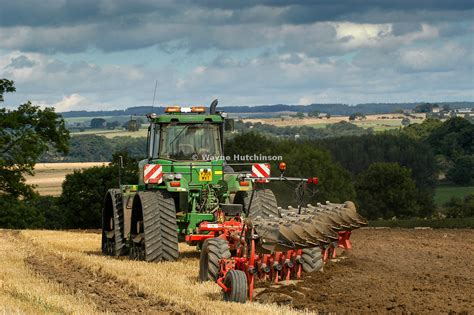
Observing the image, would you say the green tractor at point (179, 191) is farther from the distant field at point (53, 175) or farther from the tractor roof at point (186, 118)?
the distant field at point (53, 175)

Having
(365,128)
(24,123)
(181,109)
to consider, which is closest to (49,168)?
(24,123)

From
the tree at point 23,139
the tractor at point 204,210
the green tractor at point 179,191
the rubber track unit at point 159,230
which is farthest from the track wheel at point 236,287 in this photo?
the tree at point 23,139

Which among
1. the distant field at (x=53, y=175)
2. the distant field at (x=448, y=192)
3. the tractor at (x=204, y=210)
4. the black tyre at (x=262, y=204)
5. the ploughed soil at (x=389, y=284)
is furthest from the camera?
the distant field at (x=448, y=192)

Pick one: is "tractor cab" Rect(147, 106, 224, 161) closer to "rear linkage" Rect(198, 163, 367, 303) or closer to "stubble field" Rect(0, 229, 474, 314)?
"stubble field" Rect(0, 229, 474, 314)

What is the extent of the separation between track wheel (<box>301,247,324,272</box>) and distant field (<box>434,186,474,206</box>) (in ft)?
286

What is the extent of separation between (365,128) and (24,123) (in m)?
144

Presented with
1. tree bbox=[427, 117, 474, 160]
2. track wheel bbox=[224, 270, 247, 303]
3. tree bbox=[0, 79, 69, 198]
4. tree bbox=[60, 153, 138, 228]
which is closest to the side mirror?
track wheel bbox=[224, 270, 247, 303]

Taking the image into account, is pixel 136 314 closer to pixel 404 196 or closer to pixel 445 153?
pixel 404 196

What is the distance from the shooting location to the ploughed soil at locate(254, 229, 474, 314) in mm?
12156

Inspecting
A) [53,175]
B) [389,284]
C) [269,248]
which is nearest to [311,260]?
[389,284]

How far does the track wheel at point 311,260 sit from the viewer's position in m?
15.5

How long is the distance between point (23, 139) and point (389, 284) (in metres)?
38.5

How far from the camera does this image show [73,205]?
72188mm

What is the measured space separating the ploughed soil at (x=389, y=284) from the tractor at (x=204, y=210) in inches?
21.9
